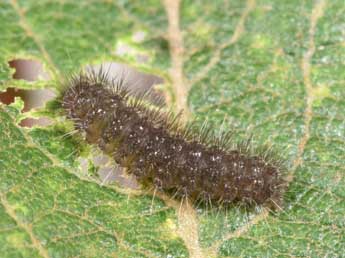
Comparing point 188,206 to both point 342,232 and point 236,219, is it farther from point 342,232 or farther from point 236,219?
point 342,232

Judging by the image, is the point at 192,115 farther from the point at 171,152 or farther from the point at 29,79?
the point at 29,79

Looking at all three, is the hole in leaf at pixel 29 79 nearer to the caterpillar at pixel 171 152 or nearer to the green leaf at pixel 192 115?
the green leaf at pixel 192 115

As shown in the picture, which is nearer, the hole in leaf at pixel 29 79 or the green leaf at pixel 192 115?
the green leaf at pixel 192 115

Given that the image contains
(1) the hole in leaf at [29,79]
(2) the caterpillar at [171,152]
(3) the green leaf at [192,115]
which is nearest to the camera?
(3) the green leaf at [192,115]

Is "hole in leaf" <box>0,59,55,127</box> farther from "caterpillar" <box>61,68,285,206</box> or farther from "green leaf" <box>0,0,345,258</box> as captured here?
"caterpillar" <box>61,68,285,206</box>

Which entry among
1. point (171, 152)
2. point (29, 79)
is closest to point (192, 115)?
point (171, 152)

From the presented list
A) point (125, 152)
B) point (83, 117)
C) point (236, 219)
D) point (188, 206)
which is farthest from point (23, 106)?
point (236, 219)

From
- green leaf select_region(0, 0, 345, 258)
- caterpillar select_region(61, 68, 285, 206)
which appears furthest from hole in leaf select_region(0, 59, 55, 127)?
caterpillar select_region(61, 68, 285, 206)

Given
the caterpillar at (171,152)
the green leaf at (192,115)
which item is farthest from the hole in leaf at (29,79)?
the caterpillar at (171,152)
